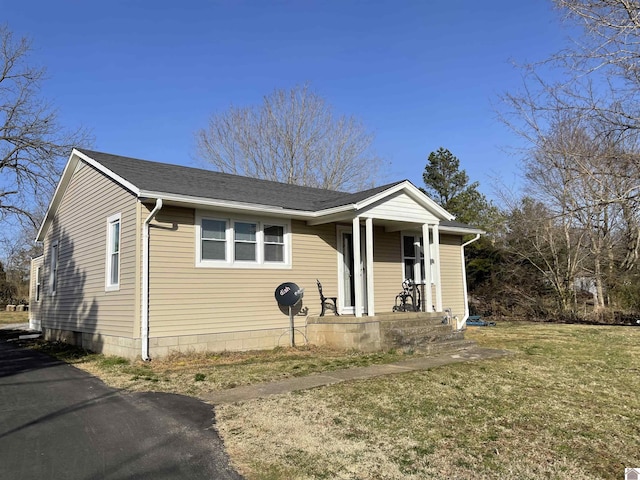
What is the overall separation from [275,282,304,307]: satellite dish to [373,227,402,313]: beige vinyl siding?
3074mm

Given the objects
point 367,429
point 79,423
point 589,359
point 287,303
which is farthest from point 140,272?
point 589,359

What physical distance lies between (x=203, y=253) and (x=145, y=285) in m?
1.42

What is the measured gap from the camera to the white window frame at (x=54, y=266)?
13562 millimetres

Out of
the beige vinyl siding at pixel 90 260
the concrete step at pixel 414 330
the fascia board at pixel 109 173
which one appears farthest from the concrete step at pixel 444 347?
the fascia board at pixel 109 173

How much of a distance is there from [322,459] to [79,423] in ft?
9.95

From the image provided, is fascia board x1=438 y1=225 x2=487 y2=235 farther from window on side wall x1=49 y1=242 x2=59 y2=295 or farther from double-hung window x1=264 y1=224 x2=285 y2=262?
window on side wall x1=49 y1=242 x2=59 y2=295

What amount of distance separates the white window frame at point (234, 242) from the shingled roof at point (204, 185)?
47 centimetres

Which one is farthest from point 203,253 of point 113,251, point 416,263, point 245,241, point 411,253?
point 416,263

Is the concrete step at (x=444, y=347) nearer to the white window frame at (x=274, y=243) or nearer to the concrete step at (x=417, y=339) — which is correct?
the concrete step at (x=417, y=339)

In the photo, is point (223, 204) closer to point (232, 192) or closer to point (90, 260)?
point (232, 192)

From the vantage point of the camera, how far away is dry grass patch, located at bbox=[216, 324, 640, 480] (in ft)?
12.3

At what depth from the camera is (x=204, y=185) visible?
10.5 m

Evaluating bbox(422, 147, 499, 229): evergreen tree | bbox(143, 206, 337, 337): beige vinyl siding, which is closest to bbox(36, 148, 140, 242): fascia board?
bbox(143, 206, 337, 337): beige vinyl siding

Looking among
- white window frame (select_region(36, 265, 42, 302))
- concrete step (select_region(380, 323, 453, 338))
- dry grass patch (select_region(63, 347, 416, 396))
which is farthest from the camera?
white window frame (select_region(36, 265, 42, 302))
